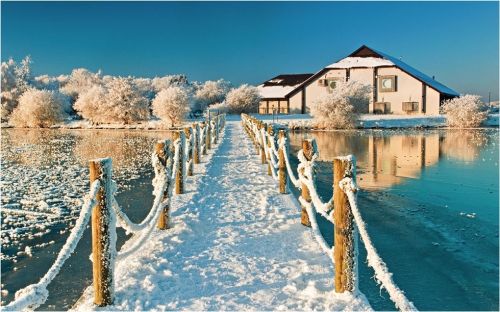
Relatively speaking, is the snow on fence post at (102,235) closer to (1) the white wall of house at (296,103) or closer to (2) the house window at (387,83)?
(2) the house window at (387,83)

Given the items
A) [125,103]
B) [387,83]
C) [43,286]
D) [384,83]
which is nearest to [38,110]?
[125,103]

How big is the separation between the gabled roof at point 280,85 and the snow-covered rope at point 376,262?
57304mm

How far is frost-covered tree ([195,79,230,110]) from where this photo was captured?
8231 cm

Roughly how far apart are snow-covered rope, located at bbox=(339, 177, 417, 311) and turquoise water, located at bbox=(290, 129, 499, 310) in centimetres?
136

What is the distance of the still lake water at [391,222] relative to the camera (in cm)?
571

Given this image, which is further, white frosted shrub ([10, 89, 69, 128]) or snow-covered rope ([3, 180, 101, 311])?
white frosted shrub ([10, 89, 69, 128])

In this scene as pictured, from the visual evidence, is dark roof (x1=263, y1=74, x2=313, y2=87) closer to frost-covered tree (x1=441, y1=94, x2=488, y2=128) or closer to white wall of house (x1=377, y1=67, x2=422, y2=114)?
white wall of house (x1=377, y1=67, x2=422, y2=114)

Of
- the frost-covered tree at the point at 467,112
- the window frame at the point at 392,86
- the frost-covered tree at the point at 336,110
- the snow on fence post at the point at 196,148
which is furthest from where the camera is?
the window frame at the point at 392,86

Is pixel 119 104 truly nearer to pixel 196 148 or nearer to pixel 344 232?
pixel 196 148

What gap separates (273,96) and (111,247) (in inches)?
2361

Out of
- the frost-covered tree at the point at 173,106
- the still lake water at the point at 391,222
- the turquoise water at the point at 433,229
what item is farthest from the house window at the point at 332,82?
the turquoise water at the point at 433,229

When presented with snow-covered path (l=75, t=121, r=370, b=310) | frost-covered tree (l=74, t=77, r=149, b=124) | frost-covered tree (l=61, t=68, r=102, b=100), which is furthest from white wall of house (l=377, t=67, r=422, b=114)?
frost-covered tree (l=61, t=68, r=102, b=100)

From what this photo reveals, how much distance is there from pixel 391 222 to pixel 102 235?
6.29 meters

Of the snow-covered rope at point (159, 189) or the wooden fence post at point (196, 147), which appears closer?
the snow-covered rope at point (159, 189)
